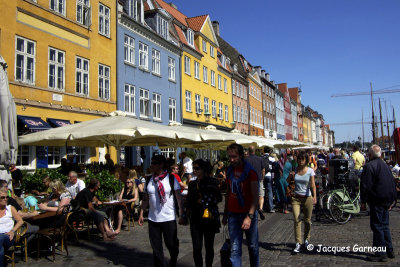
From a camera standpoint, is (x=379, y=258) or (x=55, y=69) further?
(x=55, y=69)

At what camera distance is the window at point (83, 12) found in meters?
17.8

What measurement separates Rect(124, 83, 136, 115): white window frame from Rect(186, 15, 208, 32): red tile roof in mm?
12886

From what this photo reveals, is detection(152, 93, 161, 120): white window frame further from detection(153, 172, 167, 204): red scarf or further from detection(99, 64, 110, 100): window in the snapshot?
detection(153, 172, 167, 204): red scarf

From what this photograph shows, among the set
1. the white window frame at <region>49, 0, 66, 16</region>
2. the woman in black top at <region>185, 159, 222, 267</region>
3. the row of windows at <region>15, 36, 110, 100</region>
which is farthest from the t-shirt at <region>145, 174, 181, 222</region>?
the white window frame at <region>49, 0, 66, 16</region>

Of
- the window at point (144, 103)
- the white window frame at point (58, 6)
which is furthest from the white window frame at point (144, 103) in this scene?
the white window frame at point (58, 6)

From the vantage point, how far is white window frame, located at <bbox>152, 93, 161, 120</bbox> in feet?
78.2

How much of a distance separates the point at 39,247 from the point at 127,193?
8.97ft

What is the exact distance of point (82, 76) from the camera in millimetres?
17641

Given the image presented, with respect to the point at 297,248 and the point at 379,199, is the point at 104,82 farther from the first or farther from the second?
the point at 379,199

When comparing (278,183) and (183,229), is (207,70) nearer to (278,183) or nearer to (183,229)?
(278,183)

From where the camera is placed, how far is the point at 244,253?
246 inches

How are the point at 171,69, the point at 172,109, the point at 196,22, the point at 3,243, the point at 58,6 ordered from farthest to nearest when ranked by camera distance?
the point at 196,22, the point at 171,69, the point at 172,109, the point at 58,6, the point at 3,243

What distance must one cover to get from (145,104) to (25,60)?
911 centimetres

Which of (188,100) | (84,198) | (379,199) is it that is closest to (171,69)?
(188,100)
